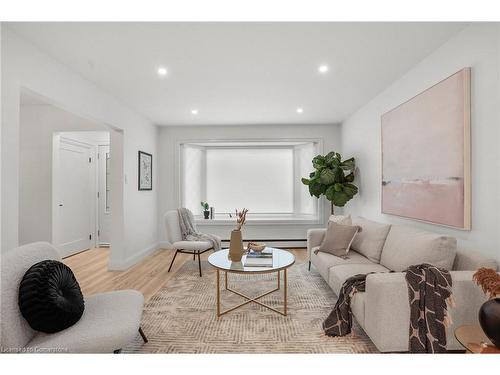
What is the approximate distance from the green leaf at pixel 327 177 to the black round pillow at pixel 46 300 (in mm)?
3536

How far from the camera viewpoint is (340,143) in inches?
200

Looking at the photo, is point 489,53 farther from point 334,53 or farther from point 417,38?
point 334,53

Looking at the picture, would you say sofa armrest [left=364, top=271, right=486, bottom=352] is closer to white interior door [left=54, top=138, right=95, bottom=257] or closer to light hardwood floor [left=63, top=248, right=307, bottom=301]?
light hardwood floor [left=63, top=248, right=307, bottom=301]

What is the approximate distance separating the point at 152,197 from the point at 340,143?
379 centimetres

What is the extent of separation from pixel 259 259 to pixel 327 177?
209cm

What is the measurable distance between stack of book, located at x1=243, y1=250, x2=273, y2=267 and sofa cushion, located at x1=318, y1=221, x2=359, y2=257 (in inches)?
28.9

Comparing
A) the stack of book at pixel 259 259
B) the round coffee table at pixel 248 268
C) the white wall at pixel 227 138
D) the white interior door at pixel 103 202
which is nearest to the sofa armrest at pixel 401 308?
the round coffee table at pixel 248 268

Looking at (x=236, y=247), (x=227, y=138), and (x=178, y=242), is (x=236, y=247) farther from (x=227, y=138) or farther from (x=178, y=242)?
(x=227, y=138)

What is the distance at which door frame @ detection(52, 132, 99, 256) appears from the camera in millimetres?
4355

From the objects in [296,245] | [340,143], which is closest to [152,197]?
[296,245]

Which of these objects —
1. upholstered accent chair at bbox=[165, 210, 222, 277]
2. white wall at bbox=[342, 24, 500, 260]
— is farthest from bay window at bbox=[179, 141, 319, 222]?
white wall at bbox=[342, 24, 500, 260]

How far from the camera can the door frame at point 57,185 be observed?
14.3ft

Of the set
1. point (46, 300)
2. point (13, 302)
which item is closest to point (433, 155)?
point (46, 300)
